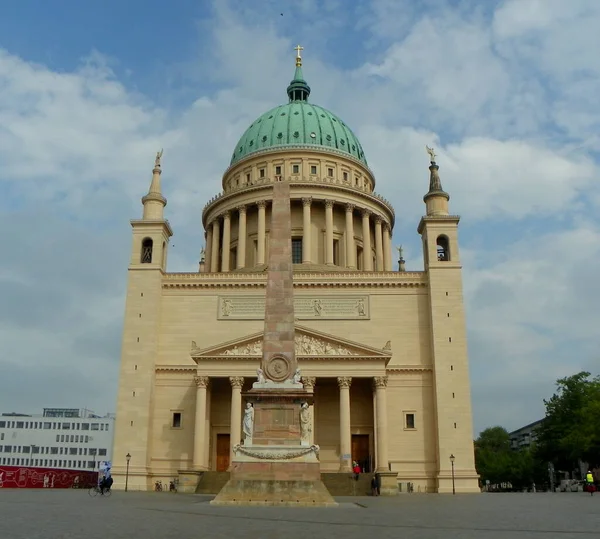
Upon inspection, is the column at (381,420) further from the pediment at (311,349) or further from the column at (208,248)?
the column at (208,248)

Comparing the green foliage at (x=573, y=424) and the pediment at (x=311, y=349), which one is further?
the green foliage at (x=573, y=424)

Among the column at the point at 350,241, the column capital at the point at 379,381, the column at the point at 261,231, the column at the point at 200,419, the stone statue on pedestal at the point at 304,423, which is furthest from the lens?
the column at the point at 350,241

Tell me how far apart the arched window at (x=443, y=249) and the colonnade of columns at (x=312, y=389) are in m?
13.8

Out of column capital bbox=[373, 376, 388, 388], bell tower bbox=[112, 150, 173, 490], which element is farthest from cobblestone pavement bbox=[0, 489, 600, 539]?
bell tower bbox=[112, 150, 173, 490]

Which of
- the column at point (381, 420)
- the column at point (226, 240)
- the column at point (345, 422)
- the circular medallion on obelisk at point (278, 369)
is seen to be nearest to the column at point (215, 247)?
the column at point (226, 240)

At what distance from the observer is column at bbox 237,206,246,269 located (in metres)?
70.3

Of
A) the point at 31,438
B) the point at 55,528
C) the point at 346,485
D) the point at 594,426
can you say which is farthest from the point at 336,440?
the point at 31,438

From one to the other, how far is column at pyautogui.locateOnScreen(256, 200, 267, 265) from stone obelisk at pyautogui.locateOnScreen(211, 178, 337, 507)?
41858 mm

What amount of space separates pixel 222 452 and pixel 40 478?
536 inches

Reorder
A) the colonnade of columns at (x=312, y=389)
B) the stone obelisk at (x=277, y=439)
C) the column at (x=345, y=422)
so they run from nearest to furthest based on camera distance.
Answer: the stone obelisk at (x=277, y=439)
the column at (x=345, y=422)
the colonnade of columns at (x=312, y=389)

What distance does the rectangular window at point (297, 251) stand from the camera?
231 feet

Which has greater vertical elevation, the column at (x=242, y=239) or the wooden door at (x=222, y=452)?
the column at (x=242, y=239)

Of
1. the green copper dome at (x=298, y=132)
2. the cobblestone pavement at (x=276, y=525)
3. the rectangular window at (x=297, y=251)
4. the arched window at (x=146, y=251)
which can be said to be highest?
the green copper dome at (x=298, y=132)

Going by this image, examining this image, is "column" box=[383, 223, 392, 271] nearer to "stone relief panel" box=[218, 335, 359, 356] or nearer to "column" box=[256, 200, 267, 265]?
"column" box=[256, 200, 267, 265]
